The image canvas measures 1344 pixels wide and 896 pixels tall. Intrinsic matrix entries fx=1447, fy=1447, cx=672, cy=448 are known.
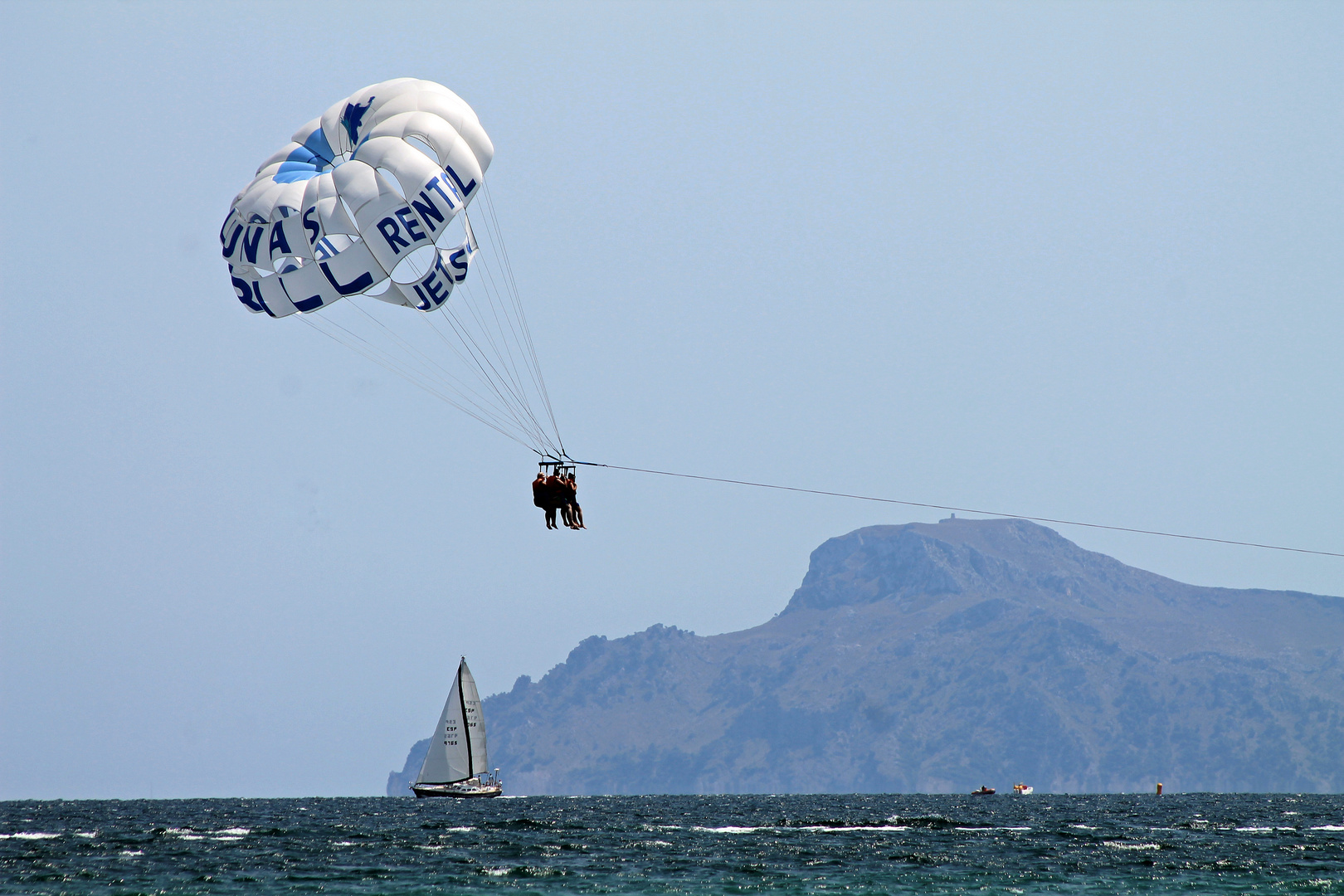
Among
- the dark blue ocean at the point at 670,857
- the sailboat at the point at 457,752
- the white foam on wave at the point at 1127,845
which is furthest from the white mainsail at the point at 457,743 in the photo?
the white foam on wave at the point at 1127,845

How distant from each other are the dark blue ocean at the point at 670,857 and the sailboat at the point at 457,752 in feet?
132

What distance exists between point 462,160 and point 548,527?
39.0ft

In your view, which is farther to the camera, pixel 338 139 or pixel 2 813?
pixel 2 813

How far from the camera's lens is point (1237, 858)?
202ft

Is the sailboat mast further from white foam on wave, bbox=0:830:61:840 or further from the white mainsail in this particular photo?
white foam on wave, bbox=0:830:61:840

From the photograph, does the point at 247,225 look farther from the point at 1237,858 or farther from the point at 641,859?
the point at 1237,858

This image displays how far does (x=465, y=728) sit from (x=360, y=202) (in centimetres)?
11221

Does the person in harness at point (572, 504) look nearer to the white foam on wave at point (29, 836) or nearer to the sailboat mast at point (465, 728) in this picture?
the white foam on wave at point (29, 836)

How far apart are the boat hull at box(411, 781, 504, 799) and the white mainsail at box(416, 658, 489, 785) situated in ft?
2.62

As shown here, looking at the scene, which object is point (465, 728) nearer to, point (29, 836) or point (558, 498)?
point (29, 836)

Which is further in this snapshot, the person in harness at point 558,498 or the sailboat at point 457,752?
the sailboat at point 457,752

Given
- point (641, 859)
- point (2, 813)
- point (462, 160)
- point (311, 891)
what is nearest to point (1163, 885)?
point (641, 859)

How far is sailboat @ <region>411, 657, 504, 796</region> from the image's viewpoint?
147m

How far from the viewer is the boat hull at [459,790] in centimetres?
15000
